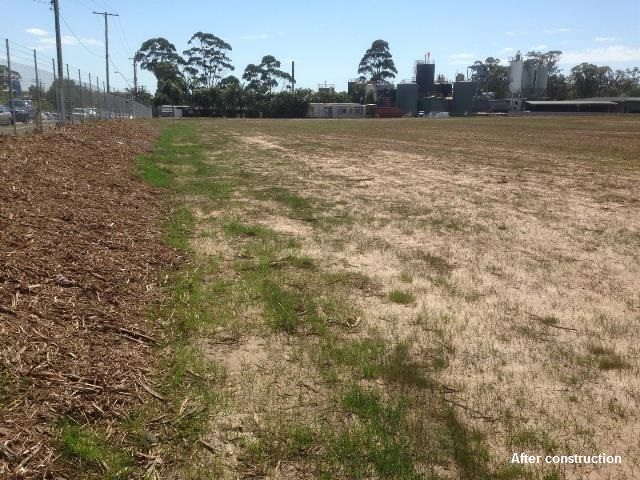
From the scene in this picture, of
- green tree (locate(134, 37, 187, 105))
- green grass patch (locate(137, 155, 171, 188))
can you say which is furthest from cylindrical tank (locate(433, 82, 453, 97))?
green grass patch (locate(137, 155, 171, 188))

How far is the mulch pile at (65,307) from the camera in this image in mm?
3346

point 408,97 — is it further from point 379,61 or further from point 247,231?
point 247,231

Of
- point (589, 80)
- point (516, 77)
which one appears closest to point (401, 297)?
point (516, 77)

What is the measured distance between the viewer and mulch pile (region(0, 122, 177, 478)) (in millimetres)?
3346

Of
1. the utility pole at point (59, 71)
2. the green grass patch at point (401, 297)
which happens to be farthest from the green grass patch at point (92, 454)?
the utility pole at point (59, 71)

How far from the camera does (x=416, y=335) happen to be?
5039mm

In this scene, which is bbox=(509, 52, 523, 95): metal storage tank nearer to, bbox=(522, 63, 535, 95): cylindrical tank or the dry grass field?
bbox=(522, 63, 535, 95): cylindrical tank

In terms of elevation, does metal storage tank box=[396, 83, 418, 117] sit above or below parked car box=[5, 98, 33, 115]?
above

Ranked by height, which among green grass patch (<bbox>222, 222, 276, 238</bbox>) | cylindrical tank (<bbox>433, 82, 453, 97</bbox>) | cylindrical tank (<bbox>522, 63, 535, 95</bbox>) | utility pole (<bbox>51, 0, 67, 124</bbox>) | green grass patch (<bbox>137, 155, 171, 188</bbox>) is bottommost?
green grass patch (<bbox>222, 222, 276, 238</bbox>)

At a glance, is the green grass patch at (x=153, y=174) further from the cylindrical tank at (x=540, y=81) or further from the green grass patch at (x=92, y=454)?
the cylindrical tank at (x=540, y=81)

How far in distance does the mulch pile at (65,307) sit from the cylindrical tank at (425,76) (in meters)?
143

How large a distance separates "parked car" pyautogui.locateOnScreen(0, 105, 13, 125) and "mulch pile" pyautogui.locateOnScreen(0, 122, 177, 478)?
1061 centimetres

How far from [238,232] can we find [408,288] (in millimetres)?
3729

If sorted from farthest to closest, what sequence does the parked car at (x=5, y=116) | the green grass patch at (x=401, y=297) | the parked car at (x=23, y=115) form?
1. the parked car at (x=23, y=115)
2. the parked car at (x=5, y=116)
3. the green grass patch at (x=401, y=297)
